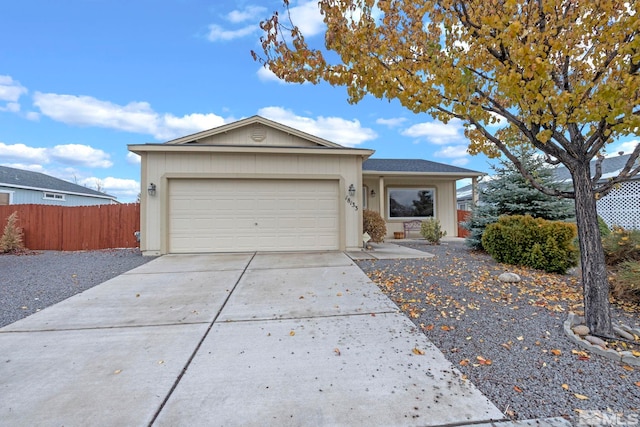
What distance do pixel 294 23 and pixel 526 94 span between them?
2776 millimetres

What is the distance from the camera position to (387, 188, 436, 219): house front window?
13359 millimetres

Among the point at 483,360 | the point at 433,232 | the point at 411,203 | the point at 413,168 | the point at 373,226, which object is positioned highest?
the point at 413,168

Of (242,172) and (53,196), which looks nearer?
(242,172)

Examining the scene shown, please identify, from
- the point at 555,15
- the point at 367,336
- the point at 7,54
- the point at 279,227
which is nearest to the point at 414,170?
the point at 279,227

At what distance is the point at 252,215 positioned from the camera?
8625 mm

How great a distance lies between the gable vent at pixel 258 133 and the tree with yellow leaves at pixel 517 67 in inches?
215

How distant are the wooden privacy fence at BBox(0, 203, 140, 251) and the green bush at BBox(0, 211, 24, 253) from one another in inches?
22.3

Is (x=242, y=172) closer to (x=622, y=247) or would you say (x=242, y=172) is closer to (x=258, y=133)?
(x=258, y=133)

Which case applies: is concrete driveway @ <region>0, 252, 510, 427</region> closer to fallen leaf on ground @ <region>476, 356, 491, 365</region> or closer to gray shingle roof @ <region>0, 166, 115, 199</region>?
fallen leaf on ground @ <region>476, 356, 491, 365</region>

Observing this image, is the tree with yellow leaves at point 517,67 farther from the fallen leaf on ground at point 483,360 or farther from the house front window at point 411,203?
the house front window at point 411,203

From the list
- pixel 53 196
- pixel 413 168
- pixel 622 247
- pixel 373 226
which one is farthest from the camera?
pixel 53 196

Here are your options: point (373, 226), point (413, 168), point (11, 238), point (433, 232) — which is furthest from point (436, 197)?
point (11, 238)

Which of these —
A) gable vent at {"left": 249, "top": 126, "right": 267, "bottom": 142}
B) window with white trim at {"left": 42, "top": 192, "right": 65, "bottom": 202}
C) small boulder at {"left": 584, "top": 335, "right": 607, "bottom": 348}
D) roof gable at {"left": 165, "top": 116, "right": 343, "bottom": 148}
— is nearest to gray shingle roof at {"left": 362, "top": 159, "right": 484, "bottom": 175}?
roof gable at {"left": 165, "top": 116, "right": 343, "bottom": 148}

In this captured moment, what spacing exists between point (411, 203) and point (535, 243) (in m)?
7.13
